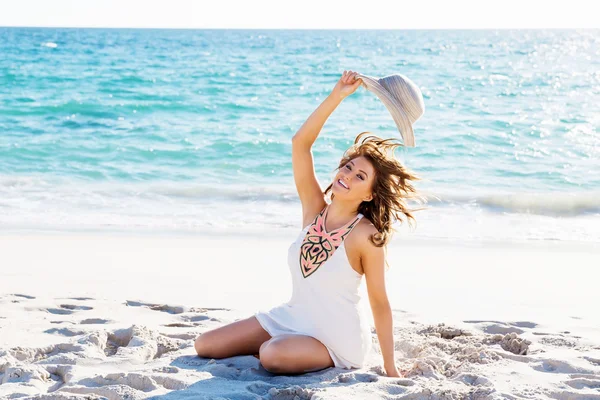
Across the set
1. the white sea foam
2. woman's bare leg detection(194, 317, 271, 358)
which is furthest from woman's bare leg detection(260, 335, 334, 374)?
the white sea foam

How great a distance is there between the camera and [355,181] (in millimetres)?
3689

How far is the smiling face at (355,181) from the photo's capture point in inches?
145

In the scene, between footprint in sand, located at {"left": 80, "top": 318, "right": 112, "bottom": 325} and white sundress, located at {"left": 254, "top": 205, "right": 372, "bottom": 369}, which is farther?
footprint in sand, located at {"left": 80, "top": 318, "right": 112, "bottom": 325}

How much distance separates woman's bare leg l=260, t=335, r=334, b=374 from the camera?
11.7ft

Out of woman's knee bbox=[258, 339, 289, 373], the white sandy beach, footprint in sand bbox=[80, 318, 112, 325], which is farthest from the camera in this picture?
footprint in sand bbox=[80, 318, 112, 325]

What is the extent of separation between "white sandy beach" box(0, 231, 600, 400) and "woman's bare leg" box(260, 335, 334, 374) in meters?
0.06

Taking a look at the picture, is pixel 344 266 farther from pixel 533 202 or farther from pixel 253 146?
pixel 253 146

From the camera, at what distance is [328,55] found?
32.3 m

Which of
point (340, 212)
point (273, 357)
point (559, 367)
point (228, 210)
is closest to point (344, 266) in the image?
point (340, 212)

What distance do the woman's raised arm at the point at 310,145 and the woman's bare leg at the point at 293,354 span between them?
625 millimetres

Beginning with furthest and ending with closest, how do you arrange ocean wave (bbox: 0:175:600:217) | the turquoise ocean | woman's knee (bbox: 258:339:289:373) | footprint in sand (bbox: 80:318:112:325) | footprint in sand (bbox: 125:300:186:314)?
1. ocean wave (bbox: 0:175:600:217)
2. the turquoise ocean
3. footprint in sand (bbox: 125:300:186:314)
4. footprint in sand (bbox: 80:318:112:325)
5. woman's knee (bbox: 258:339:289:373)

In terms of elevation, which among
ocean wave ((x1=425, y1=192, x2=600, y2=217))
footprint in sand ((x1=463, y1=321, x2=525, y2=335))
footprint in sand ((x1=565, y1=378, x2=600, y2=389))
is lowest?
footprint in sand ((x1=565, y1=378, x2=600, y2=389))

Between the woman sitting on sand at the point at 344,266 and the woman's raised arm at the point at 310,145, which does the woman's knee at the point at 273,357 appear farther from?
the woman's raised arm at the point at 310,145

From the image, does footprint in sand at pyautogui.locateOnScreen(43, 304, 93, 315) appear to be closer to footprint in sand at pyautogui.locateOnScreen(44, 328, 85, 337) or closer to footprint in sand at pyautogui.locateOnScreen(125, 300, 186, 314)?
footprint in sand at pyautogui.locateOnScreen(125, 300, 186, 314)
